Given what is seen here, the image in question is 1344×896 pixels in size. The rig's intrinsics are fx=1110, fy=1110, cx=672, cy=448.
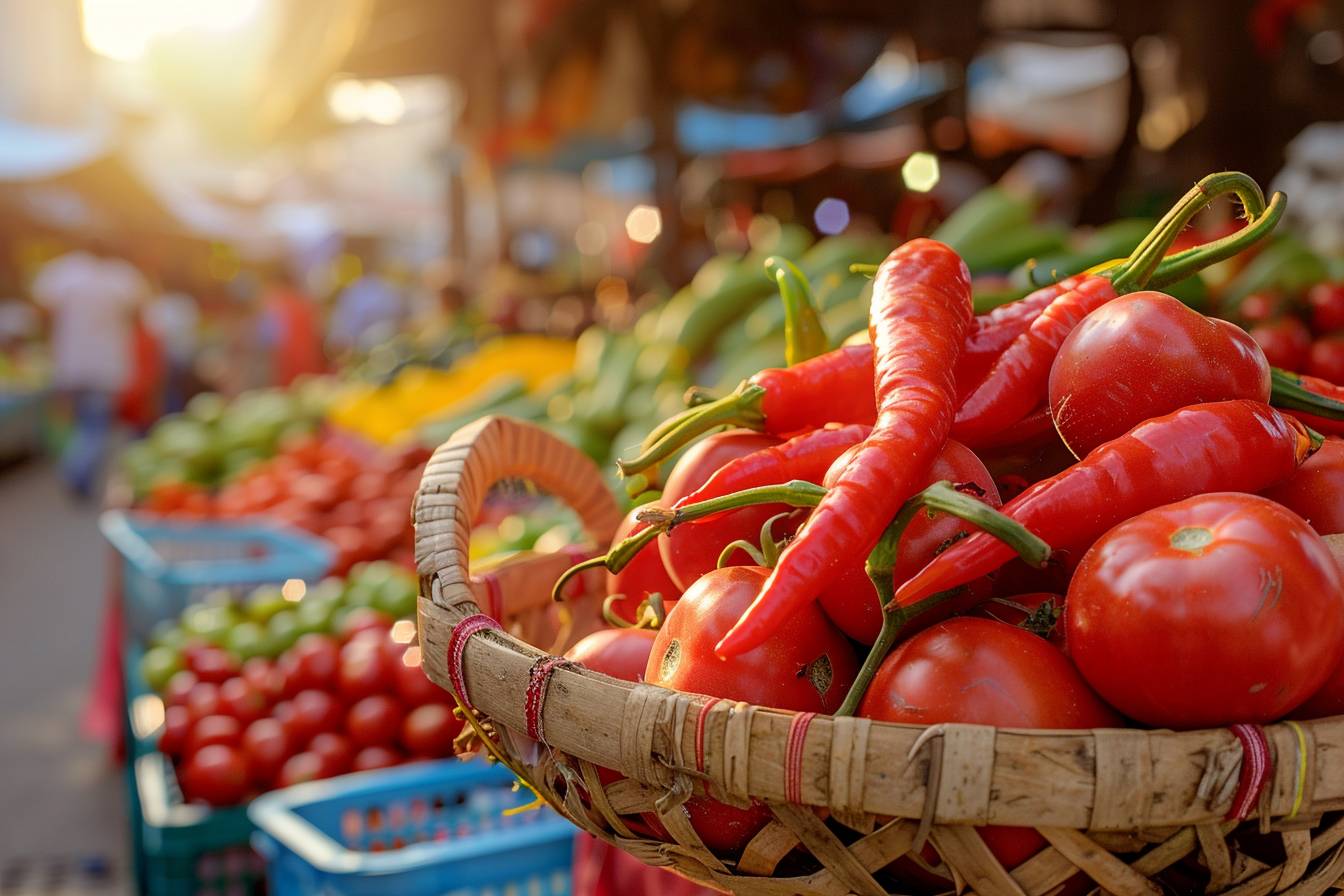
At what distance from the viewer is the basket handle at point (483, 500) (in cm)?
98

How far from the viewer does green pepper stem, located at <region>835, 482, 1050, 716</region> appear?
0.75 m

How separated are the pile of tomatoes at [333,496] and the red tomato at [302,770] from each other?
3.13ft

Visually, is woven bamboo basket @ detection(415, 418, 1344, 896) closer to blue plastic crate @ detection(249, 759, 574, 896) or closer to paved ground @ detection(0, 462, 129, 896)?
blue plastic crate @ detection(249, 759, 574, 896)

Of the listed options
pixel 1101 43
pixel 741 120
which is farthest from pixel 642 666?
pixel 741 120

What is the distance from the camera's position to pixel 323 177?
18484 mm

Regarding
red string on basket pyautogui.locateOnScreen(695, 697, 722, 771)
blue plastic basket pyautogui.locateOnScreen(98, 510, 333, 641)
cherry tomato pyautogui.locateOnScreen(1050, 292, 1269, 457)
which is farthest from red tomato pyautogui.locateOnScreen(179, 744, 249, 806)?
cherry tomato pyautogui.locateOnScreen(1050, 292, 1269, 457)

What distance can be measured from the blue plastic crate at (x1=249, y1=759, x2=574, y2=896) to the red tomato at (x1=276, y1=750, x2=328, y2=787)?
23 centimetres

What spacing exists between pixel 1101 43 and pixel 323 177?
49.7ft

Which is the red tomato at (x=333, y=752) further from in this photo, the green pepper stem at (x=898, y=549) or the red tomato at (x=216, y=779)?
the green pepper stem at (x=898, y=549)

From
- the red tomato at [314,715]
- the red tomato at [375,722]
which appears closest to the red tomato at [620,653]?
the red tomato at [375,722]

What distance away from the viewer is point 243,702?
2422 mm

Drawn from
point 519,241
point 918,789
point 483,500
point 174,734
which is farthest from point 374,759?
point 519,241

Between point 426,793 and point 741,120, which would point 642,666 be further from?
point 741,120

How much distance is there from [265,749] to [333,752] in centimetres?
14
